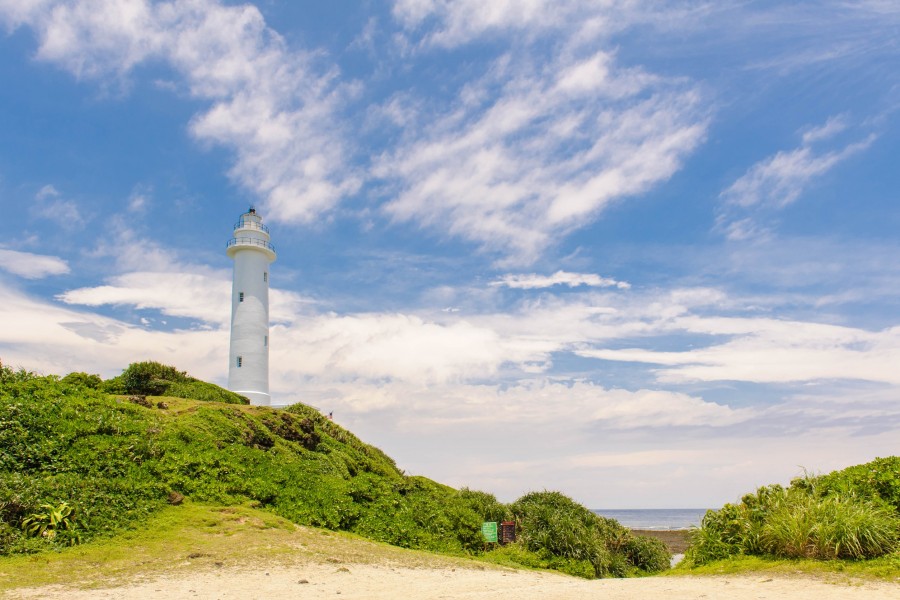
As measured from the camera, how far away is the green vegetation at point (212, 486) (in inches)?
474

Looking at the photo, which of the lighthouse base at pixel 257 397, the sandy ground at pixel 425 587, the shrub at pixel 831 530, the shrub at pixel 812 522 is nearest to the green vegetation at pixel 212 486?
the sandy ground at pixel 425 587

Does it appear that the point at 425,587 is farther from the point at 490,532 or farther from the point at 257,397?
the point at 257,397

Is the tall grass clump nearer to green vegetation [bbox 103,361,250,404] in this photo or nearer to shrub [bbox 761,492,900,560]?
shrub [bbox 761,492,900,560]

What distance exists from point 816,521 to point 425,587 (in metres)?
6.74

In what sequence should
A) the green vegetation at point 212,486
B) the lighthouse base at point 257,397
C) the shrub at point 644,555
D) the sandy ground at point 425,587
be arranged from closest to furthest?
the sandy ground at point 425,587 < the green vegetation at point 212,486 < the shrub at point 644,555 < the lighthouse base at point 257,397

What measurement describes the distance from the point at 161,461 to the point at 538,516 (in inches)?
407

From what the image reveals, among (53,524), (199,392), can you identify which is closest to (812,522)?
(53,524)

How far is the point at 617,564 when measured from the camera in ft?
59.1

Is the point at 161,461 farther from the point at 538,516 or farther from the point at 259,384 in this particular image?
the point at 259,384

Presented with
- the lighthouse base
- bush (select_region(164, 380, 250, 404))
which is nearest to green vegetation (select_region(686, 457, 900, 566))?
bush (select_region(164, 380, 250, 404))

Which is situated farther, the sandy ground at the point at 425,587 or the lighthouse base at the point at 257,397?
the lighthouse base at the point at 257,397

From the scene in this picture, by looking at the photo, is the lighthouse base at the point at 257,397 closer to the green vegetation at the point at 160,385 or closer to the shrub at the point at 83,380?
the green vegetation at the point at 160,385

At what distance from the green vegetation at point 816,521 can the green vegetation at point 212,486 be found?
513 centimetres

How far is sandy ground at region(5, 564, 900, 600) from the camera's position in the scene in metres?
8.67
